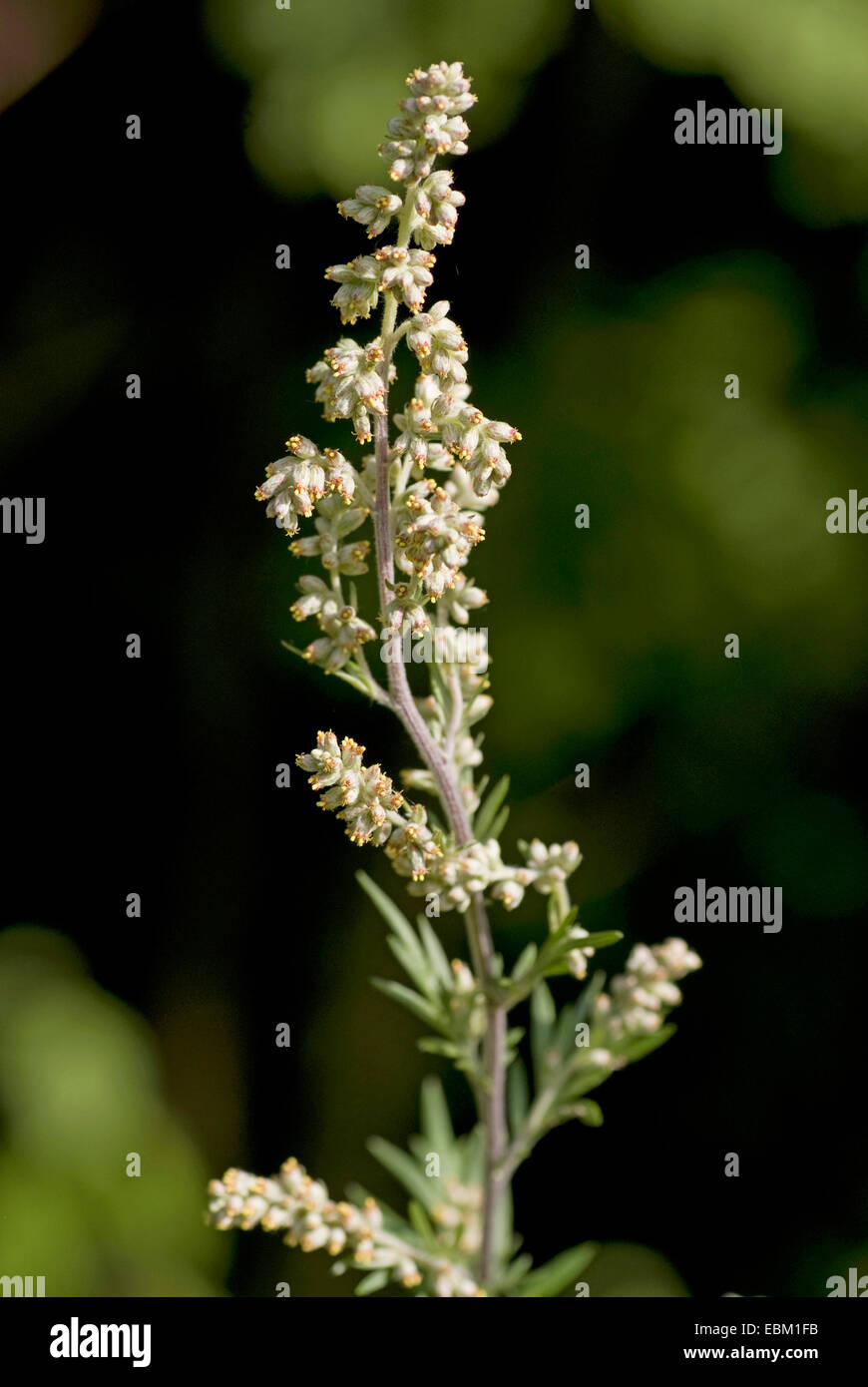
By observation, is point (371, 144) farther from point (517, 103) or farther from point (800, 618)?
point (800, 618)

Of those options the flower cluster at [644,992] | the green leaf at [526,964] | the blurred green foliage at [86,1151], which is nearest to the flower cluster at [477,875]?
the green leaf at [526,964]

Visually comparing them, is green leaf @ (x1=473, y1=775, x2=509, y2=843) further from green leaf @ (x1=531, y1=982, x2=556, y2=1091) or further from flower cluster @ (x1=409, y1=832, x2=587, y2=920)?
green leaf @ (x1=531, y1=982, x2=556, y2=1091)

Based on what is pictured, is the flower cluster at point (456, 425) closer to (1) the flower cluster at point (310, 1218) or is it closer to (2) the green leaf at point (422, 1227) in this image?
(1) the flower cluster at point (310, 1218)

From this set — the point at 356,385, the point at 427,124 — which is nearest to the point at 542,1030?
the point at 356,385

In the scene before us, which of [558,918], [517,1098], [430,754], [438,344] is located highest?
[438,344]

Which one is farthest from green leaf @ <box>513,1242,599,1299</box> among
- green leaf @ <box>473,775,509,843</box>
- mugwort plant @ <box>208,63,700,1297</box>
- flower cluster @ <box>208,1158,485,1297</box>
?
green leaf @ <box>473,775,509,843</box>

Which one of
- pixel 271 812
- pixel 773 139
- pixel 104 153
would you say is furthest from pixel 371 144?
pixel 271 812

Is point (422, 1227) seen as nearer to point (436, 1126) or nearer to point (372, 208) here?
point (436, 1126)
